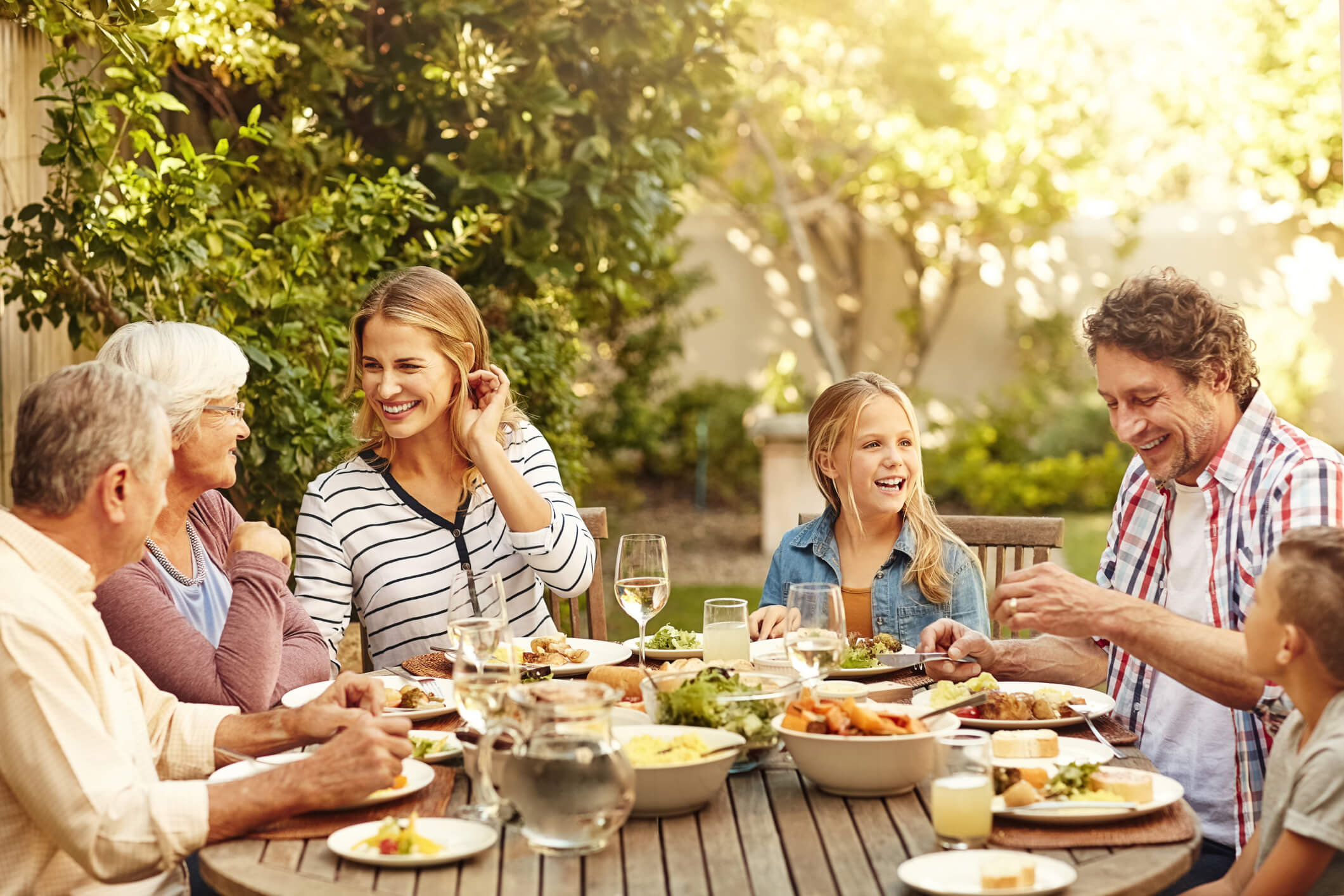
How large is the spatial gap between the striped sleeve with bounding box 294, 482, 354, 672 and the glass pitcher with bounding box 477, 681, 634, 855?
144 centimetres

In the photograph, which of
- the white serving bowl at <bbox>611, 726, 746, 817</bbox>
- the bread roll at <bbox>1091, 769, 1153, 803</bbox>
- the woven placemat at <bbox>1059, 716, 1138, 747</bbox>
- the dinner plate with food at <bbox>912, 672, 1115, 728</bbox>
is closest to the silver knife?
the dinner plate with food at <bbox>912, 672, 1115, 728</bbox>

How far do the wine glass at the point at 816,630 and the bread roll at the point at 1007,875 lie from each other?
0.56m

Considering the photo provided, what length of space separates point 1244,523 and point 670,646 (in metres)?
1.20

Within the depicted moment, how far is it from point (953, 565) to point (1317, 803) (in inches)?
55.8

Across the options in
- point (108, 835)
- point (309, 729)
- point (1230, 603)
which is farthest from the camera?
point (1230, 603)

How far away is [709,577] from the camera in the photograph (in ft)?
26.5

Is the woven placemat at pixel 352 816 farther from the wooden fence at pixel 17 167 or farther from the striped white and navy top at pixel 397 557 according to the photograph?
the wooden fence at pixel 17 167

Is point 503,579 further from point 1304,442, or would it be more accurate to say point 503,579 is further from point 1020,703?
point 1304,442

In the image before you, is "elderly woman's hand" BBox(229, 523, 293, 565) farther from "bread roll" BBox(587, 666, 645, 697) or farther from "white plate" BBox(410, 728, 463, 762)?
"bread roll" BBox(587, 666, 645, 697)

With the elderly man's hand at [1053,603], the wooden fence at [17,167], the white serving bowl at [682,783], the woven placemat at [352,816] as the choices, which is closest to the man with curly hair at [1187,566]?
the elderly man's hand at [1053,603]

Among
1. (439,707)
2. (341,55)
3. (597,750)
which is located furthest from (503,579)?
(341,55)

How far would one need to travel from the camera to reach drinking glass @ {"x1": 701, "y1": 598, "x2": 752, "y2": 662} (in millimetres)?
2287

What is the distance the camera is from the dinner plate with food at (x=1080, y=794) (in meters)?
1.78

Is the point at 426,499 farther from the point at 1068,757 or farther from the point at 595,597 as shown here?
the point at 1068,757
